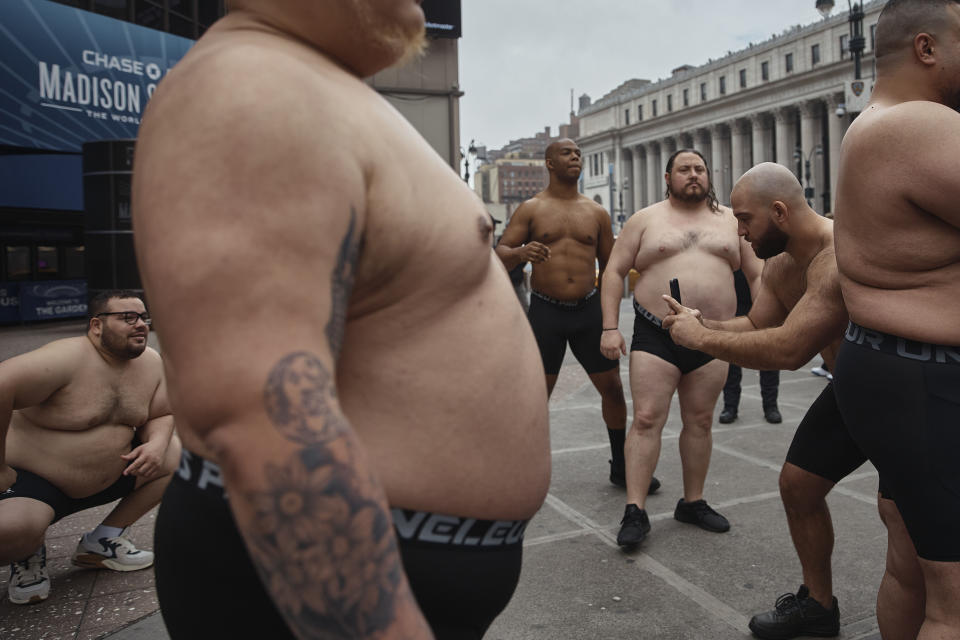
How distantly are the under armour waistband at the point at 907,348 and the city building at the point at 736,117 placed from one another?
A: 53.5 m

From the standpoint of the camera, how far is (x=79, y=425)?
347 centimetres

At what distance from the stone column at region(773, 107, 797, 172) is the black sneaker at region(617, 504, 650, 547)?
73.0 metres

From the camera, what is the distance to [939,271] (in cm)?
187

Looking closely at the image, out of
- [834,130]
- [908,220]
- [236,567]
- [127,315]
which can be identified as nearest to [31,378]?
[127,315]

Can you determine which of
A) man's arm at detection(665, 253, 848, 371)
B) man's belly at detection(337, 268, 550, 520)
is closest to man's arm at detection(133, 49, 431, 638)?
man's belly at detection(337, 268, 550, 520)

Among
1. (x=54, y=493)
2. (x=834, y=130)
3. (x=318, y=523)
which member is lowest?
(x=54, y=493)

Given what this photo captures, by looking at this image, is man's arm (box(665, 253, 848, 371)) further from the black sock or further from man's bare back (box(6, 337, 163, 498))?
man's bare back (box(6, 337, 163, 498))

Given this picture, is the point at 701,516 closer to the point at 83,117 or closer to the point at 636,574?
the point at 636,574

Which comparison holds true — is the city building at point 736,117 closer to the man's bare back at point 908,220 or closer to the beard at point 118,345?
the beard at point 118,345

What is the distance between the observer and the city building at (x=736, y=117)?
206 feet

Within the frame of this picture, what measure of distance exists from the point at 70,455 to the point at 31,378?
433 mm

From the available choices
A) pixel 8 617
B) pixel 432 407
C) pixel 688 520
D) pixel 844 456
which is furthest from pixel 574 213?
pixel 432 407

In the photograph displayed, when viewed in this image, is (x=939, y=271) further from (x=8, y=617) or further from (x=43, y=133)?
(x=43, y=133)

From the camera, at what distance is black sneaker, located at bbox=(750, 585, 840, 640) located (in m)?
2.79
